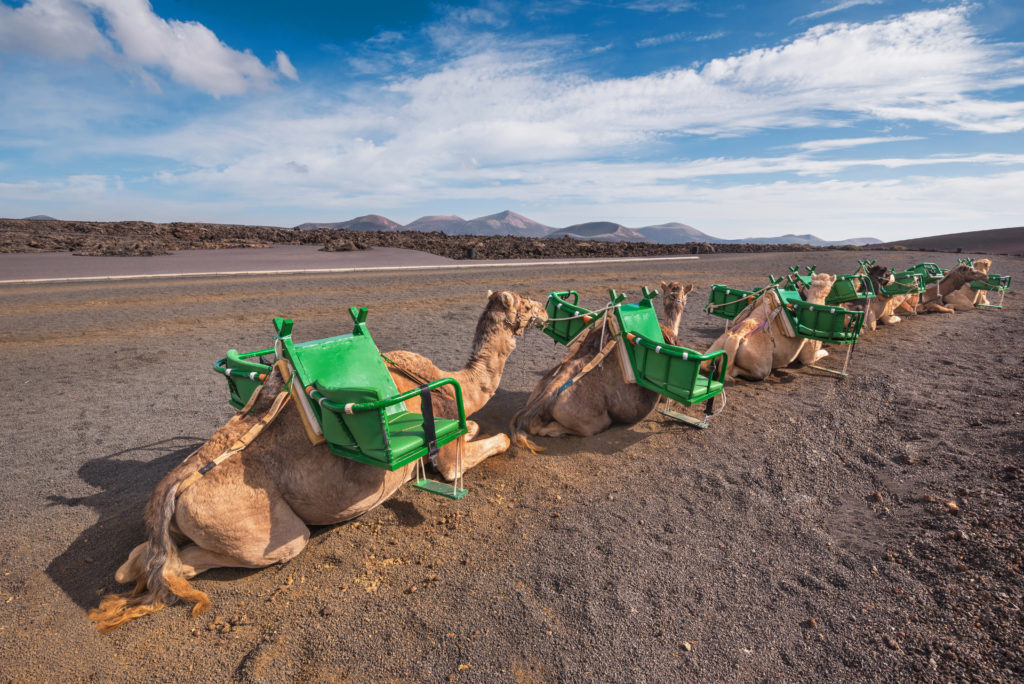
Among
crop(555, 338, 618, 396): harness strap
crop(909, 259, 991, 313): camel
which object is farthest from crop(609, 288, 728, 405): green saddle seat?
crop(909, 259, 991, 313): camel

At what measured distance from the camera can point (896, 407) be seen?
675 centimetres

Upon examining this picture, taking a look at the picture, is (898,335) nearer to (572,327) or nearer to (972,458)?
(972,458)

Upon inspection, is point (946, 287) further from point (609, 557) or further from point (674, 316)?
point (609, 557)

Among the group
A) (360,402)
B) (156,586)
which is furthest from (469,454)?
(156,586)

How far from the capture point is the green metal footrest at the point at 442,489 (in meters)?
4.43

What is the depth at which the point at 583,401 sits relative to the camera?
19.1ft

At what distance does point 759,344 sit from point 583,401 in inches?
152

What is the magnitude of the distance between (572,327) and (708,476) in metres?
2.48

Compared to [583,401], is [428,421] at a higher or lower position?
higher

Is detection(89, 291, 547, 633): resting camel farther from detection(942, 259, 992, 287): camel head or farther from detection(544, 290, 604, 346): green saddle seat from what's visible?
detection(942, 259, 992, 287): camel head

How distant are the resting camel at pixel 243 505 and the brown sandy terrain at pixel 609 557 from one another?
0.23 m

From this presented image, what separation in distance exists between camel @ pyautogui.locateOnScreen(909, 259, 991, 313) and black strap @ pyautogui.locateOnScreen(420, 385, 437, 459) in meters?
16.5

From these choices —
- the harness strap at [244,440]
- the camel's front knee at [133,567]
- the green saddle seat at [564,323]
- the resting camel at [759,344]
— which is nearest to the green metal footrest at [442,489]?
the harness strap at [244,440]

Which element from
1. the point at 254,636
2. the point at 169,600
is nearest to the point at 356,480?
the point at 254,636
